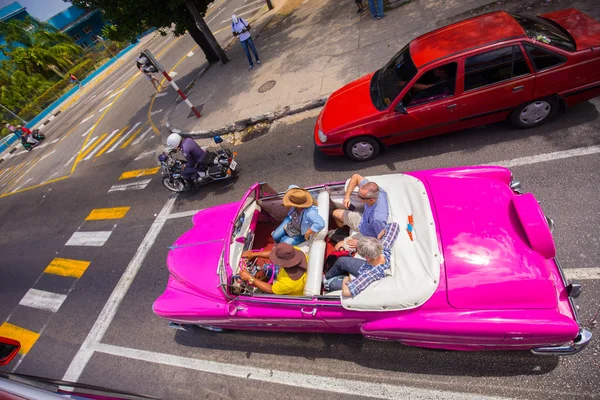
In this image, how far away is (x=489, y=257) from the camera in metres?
2.88

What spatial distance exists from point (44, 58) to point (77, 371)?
33.1 m

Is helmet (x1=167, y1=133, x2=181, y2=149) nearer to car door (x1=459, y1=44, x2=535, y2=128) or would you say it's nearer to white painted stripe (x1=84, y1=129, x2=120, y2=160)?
car door (x1=459, y1=44, x2=535, y2=128)

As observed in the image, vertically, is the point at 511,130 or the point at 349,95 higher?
the point at 349,95

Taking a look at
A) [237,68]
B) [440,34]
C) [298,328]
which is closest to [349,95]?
[440,34]

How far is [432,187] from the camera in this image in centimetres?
363

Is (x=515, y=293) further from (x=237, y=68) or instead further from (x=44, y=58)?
(x=44, y=58)

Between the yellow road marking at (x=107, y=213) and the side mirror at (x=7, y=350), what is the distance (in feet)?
11.4

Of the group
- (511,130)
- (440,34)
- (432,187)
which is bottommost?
(511,130)

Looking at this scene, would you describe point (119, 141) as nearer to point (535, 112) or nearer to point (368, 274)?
point (368, 274)

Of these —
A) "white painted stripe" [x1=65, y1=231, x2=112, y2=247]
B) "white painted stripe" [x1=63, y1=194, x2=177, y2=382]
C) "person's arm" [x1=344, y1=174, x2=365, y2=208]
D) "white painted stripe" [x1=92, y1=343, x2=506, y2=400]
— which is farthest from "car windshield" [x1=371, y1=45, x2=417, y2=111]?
"white painted stripe" [x1=65, y1=231, x2=112, y2=247]

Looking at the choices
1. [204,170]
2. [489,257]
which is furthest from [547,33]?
[204,170]

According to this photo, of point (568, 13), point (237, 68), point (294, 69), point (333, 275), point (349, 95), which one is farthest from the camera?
point (237, 68)

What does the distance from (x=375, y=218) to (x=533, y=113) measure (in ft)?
12.8

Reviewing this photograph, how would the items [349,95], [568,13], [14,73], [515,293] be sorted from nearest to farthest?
1. [515,293]
2. [568,13]
3. [349,95]
4. [14,73]
